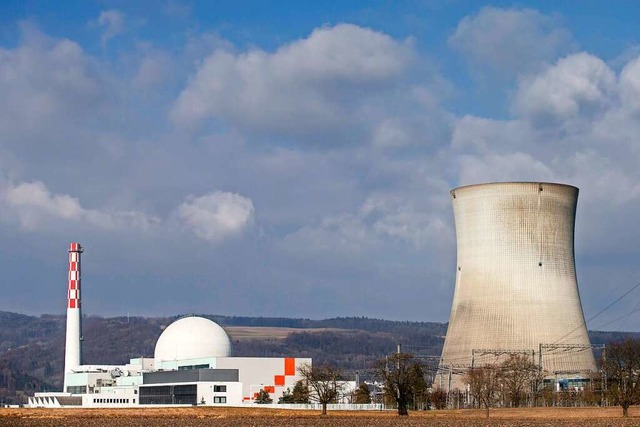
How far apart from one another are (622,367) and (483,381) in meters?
6.92

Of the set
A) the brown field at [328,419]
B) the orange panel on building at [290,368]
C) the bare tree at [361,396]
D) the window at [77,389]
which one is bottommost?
the brown field at [328,419]

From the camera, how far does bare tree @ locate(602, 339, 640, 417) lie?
1938 inches

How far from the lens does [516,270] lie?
51938 mm

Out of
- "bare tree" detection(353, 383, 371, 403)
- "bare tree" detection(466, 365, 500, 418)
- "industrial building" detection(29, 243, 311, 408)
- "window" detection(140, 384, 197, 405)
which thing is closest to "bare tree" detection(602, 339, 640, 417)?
"bare tree" detection(466, 365, 500, 418)

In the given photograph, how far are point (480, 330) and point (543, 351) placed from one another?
14.8 ft

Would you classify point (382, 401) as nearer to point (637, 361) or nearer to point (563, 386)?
point (563, 386)

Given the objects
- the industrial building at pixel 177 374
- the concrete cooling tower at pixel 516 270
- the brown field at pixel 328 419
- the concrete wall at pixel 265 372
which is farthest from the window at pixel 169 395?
the brown field at pixel 328 419

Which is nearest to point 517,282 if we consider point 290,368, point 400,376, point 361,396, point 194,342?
point 400,376

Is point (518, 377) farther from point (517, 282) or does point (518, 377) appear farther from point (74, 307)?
point (74, 307)

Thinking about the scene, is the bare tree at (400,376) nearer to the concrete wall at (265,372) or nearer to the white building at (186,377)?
the concrete wall at (265,372)

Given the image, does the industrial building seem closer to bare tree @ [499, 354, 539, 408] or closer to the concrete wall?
the concrete wall

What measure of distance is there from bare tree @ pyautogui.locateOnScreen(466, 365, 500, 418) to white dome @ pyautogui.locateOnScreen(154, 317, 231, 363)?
2563 cm

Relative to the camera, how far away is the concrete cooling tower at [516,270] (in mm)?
51531

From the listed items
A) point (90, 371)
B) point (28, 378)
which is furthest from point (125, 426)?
point (28, 378)
